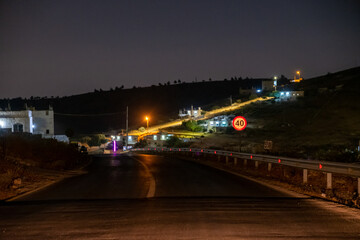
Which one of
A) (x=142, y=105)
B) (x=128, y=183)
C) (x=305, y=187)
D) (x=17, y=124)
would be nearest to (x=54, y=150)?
(x=128, y=183)

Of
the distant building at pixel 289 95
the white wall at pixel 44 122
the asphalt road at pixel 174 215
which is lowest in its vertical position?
the asphalt road at pixel 174 215

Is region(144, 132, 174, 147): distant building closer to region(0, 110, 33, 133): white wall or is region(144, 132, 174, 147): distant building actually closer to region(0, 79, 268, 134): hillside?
region(0, 110, 33, 133): white wall

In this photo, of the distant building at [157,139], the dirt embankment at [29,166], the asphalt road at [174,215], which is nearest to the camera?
the asphalt road at [174,215]

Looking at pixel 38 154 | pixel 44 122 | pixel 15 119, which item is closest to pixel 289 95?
pixel 44 122

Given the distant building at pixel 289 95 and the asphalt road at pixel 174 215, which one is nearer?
the asphalt road at pixel 174 215

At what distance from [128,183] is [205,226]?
8652 mm

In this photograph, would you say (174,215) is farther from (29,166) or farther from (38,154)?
(38,154)

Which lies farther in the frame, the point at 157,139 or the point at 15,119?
the point at 157,139

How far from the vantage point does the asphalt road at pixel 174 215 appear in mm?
7328

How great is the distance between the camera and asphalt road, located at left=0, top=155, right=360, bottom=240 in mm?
7328

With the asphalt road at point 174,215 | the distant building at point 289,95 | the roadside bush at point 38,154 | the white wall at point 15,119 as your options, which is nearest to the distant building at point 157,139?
the white wall at point 15,119

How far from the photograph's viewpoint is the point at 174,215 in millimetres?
9055

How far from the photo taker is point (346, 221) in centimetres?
856

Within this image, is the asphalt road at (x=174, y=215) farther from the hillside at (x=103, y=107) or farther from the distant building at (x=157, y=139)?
the hillside at (x=103, y=107)
